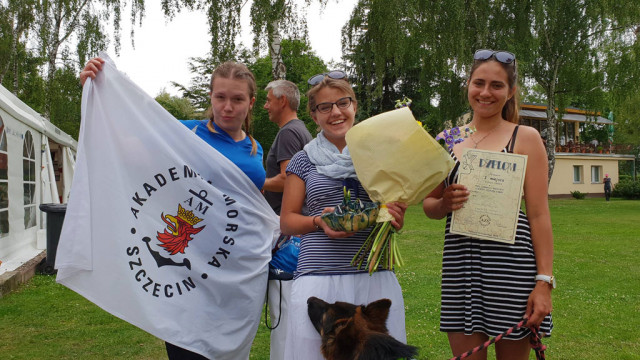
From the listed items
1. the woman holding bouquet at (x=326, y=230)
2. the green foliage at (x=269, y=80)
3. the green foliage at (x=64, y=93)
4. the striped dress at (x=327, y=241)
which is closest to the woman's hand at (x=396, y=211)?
the woman holding bouquet at (x=326, y=230)

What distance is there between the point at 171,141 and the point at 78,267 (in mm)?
823

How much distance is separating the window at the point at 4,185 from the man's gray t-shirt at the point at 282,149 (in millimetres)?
6648

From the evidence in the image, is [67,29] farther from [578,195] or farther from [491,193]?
[578,195]

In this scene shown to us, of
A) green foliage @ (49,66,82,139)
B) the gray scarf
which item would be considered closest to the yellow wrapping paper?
the gray scarf

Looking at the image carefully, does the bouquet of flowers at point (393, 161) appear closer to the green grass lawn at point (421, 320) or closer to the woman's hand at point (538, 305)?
the woman's hand at point (538, 305)

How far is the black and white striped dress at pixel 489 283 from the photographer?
2.14 m

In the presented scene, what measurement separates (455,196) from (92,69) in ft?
6.92

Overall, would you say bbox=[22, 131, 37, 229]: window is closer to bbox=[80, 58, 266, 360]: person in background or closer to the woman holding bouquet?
bbox=[80, 58, 266, 360]: person in background

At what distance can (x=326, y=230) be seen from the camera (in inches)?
83.0

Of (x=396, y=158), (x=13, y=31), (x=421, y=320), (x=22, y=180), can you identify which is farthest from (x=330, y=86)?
(x=13, y=31)

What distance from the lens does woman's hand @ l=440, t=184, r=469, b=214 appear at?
7.06 ft

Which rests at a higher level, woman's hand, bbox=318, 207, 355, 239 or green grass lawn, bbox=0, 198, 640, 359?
woman's hand, bbox=318, 207, 355, 239

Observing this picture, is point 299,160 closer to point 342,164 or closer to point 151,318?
point 342,164

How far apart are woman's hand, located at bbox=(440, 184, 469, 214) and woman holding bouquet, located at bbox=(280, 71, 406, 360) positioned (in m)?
0.24
